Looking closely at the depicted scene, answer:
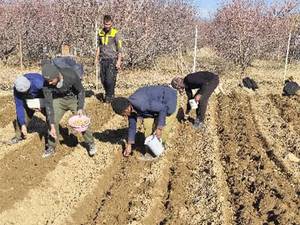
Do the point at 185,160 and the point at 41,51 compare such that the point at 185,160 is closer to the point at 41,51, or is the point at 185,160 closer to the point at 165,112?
the point at 165,112

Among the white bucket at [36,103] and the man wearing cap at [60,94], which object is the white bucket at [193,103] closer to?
the man wearing cap at [60,94]

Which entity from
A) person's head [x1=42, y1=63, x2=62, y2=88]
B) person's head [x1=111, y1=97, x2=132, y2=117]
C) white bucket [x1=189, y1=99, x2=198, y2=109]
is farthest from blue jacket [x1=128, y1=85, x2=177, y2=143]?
white bucket [x1=189, y1=99, x2=198, y2=109]

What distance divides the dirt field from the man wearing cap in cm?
66

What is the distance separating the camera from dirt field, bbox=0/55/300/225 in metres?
5.48

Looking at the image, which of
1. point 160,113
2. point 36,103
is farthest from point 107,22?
point 160,113

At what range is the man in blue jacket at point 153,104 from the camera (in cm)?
641

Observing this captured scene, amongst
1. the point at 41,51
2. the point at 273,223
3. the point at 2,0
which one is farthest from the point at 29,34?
the point at 273,223

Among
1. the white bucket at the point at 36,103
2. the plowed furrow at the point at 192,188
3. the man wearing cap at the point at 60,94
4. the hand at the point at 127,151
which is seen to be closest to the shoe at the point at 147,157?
the hand at the point at 127,151

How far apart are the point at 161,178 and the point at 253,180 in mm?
1196

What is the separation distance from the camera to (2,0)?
20891mm

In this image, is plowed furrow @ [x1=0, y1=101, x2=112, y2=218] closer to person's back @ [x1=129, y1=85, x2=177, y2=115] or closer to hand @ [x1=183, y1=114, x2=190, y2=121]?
person's back @ [x1=129, y1=85, x2=177, y2=115]

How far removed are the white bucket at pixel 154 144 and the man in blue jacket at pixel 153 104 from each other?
0.08 m

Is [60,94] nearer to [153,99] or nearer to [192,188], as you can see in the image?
[153,99]

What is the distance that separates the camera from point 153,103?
6.55 metres
